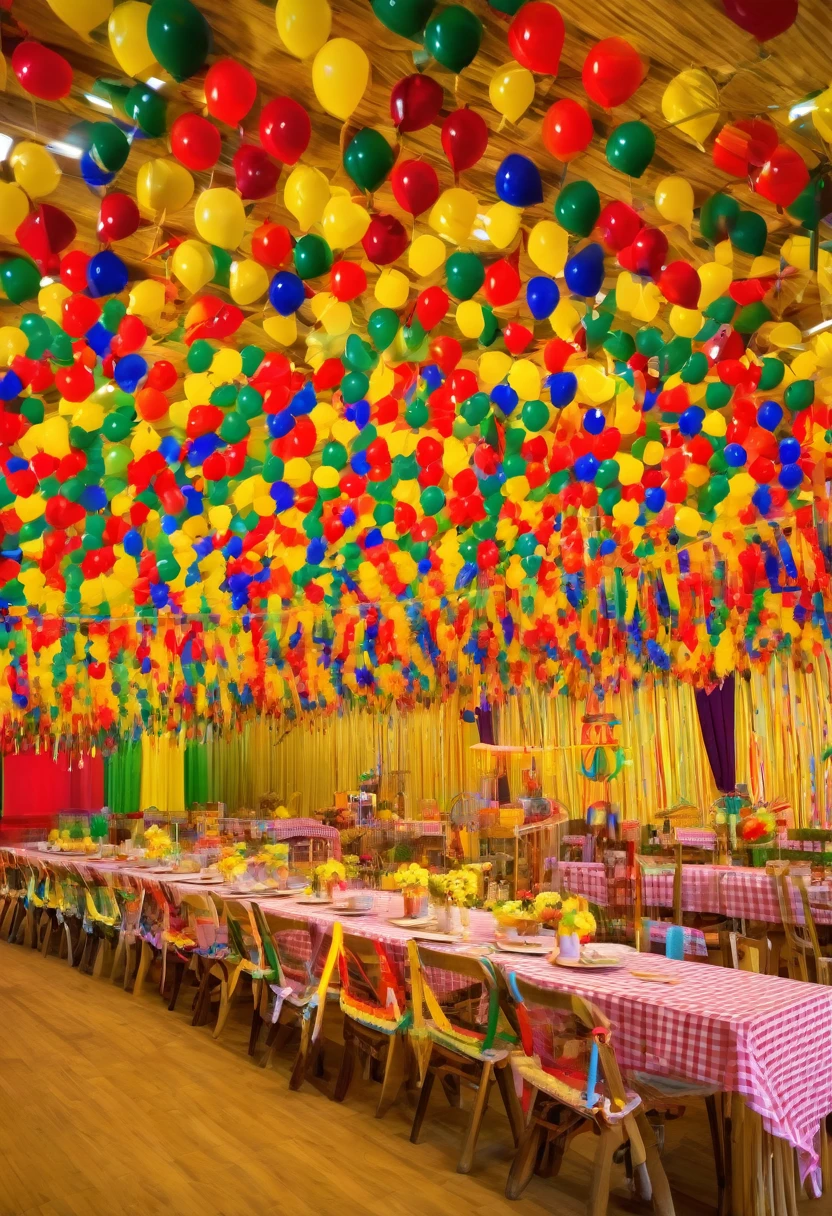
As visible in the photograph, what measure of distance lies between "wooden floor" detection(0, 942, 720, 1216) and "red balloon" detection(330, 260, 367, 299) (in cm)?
289

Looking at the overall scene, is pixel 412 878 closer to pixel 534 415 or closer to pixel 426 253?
pixel 534 415

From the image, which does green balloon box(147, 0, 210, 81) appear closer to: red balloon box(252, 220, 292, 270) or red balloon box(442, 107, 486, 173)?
red balloon box(442, 107, 486, 173)

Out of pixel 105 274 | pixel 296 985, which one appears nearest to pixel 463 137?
pixel 105 274

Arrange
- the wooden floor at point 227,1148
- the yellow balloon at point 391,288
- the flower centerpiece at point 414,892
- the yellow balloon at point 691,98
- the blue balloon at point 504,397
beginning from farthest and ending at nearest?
1. the flower centerpiece at point 414,892
2. the blue balloon at point 504,397
3. the yellow balloon at point 391,288
4. the wooden floor at point 227,1148
5. the yellow balloon at point 691,98

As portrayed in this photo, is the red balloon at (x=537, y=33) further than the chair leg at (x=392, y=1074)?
No

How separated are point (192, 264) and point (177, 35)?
0.87m

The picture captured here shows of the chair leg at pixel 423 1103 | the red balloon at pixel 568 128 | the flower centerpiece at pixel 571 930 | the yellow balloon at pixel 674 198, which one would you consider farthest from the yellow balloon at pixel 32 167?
the chair leg at pixel 423 1103

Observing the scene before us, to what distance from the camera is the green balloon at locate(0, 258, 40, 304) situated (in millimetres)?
2760

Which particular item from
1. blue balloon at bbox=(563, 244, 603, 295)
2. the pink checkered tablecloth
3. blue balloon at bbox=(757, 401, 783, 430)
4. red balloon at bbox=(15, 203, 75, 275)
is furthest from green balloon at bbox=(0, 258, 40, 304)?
the pink checkered tablecloth

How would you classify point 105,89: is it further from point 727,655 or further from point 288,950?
point 727,655

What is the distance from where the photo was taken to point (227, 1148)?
363 cm

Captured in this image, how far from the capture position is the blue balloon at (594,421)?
428cm

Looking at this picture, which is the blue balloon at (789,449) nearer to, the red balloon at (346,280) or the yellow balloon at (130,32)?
the red balloon at (346,280)

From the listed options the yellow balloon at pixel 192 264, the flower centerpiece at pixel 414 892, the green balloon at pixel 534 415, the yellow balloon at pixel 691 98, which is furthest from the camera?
the flower centerpiece at pixel 414 892
